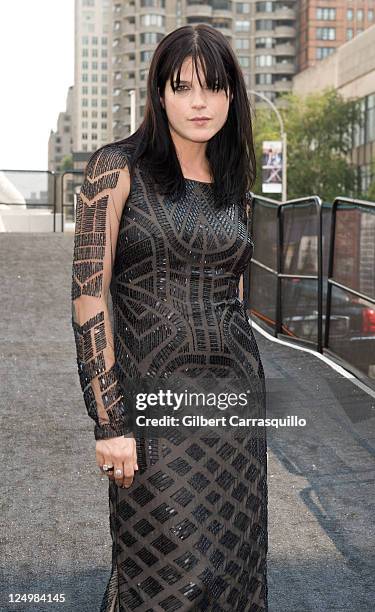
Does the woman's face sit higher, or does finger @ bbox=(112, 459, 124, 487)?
the woman's face

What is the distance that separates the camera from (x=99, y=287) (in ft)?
8.92

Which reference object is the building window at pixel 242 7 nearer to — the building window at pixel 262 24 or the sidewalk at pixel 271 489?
the building window at pixel 262 24

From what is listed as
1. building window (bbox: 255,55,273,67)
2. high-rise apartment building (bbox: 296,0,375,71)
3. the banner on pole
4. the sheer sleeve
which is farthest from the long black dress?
building window (bbox: 255,55,273,67)

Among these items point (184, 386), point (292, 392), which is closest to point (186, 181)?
point (184, 386)

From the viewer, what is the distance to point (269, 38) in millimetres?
151375

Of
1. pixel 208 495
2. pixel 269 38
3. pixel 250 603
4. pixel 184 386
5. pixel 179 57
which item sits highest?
pixel 269 38

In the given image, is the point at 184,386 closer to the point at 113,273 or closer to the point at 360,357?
the point at 113,273

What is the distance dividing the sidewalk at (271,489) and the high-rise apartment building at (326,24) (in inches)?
5431

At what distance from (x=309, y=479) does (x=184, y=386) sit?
3.46 metres

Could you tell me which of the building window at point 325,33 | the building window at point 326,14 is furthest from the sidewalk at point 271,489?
the building window at point 326,14

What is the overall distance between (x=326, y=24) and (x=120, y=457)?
482 ft

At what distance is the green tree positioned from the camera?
7669 centimetres

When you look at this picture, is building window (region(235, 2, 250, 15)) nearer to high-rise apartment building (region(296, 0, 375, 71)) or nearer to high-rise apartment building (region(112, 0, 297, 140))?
high-rise apartment building (region(112, 0, 297, 140))

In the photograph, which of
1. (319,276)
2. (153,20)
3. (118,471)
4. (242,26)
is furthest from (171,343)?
(242,26)
